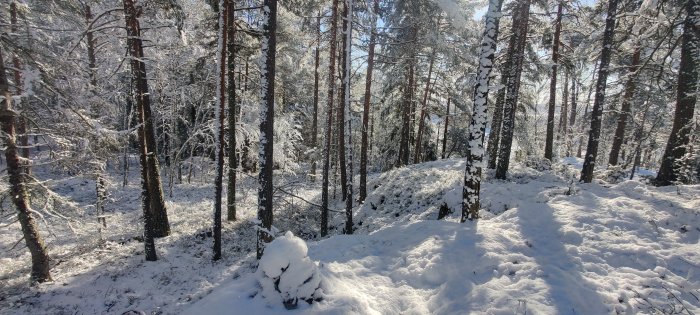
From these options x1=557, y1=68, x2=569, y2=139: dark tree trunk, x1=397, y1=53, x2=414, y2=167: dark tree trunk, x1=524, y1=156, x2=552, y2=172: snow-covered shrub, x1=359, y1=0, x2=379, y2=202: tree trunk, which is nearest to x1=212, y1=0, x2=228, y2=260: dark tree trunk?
x1=359, y1=0, x2=379, y2=202: tree trunk

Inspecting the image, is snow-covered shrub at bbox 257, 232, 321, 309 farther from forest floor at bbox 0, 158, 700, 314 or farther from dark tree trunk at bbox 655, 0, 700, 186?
dark tree trunk at bbox 655, 0, 700, 186

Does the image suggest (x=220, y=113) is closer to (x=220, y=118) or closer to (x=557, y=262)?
(x=220, y=118)

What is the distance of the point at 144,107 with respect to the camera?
460 inches

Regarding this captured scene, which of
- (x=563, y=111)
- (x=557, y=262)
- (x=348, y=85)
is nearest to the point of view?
(x=557, y=262)

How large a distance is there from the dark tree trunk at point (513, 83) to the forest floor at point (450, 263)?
1220 millimetres

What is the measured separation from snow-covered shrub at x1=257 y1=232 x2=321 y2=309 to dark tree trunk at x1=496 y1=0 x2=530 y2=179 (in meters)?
11.3

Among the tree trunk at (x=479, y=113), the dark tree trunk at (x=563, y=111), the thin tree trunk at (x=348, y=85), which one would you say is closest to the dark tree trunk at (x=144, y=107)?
the thin tree trunk at (x=348, y=85)

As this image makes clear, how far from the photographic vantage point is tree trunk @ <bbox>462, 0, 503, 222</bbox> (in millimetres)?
9453

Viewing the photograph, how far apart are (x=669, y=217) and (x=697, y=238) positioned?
2.97ft

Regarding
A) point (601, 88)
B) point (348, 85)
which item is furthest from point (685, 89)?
point (348, 85)

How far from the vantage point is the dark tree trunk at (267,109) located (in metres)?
9.23

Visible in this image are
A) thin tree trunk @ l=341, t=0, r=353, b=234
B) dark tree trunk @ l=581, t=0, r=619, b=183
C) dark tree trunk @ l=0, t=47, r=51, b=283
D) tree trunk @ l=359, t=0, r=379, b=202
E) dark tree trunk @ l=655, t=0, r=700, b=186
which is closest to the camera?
dark tree trunk @ l=0, t=47, r=51, b=283

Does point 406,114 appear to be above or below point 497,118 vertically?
above

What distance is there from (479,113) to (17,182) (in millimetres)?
12341
